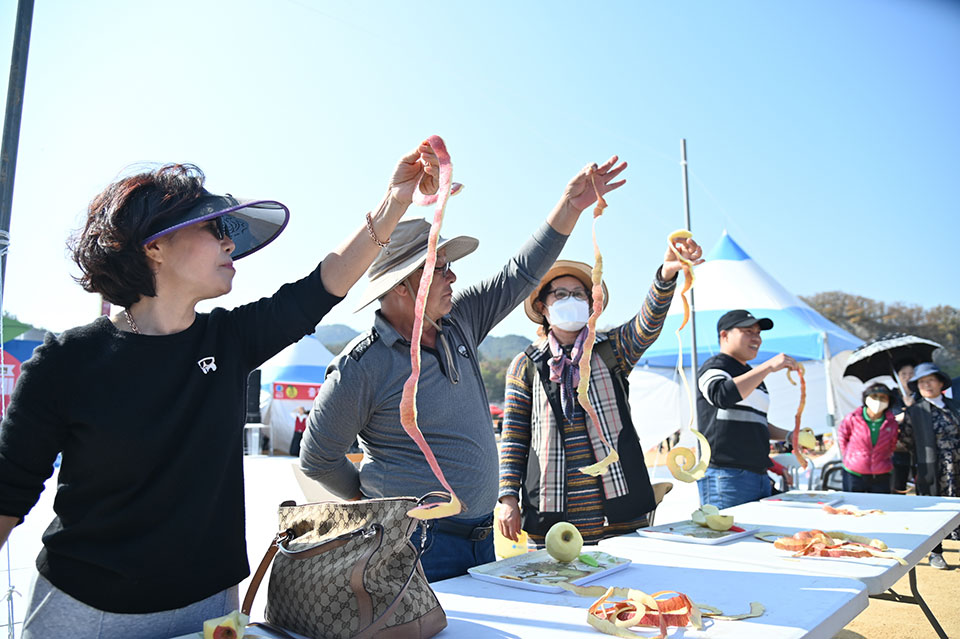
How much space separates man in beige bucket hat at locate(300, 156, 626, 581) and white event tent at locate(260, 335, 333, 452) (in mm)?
17477

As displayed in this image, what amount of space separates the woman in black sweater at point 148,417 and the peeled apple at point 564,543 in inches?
29.5

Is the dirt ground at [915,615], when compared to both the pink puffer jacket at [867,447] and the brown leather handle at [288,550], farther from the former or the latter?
the brown leather handle at [288,550]

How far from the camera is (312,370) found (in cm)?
1991

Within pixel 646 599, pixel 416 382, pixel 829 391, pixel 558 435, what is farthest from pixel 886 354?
pixel 416 382

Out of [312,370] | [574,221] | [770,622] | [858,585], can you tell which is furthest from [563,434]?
[312,370]

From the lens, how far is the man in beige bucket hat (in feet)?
6.17

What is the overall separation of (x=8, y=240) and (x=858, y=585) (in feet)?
7.47

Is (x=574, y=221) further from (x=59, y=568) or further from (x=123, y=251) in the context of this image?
(x=59, y=568)

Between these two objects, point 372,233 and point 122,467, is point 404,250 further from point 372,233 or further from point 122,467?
point 122,467

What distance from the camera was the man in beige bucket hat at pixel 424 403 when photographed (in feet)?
6.17

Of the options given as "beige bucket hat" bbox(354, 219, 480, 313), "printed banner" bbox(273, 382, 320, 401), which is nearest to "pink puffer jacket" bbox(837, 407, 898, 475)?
"beige bucket hat" bbox(354, 219, 480, 313)

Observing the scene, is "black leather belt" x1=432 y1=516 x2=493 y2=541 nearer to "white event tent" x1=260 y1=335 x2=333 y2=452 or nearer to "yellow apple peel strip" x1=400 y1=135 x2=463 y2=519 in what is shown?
"yellow apple peel strip" x1=400 y1=135 x2=463 y2=519

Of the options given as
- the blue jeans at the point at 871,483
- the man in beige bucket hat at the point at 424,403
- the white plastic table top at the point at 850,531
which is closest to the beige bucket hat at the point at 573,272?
the man in beige bucket hat at the point at 424,403

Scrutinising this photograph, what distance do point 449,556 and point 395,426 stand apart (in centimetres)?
38
